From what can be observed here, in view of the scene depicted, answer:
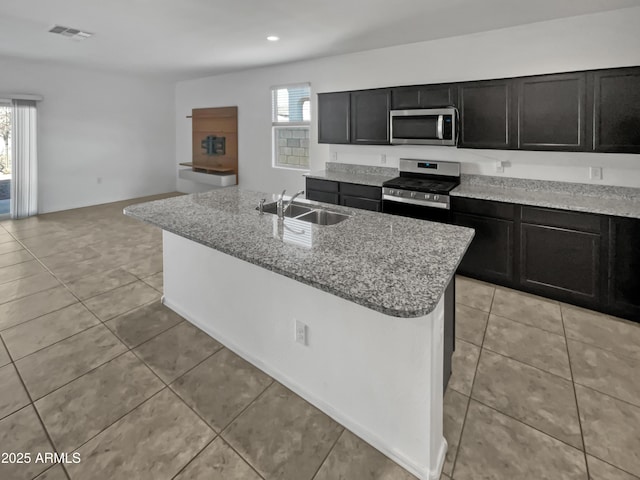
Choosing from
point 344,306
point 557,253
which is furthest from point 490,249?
point 344,306

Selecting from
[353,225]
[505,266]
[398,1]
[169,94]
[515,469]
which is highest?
[169,94]

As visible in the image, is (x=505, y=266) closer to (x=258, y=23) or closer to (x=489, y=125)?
(x=489, y=125)

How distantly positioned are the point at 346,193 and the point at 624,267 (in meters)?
2.68

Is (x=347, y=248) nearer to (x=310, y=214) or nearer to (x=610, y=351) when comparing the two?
(x=310, y=214)

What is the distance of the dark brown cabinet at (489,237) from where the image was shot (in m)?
3.19

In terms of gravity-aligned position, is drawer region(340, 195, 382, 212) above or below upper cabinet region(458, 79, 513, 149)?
below

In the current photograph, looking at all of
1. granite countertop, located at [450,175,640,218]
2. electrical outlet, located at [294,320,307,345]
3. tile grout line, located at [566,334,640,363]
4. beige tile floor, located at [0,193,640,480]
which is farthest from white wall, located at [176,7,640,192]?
electrical outlet, located at [294,320,307,345]

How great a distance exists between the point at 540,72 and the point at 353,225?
2.70m

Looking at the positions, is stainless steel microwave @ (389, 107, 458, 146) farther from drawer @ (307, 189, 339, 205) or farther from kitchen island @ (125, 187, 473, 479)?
kitchen island @ (125, 187, 473, 479)

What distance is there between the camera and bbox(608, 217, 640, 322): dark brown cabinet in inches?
103

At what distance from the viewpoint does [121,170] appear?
709 cm

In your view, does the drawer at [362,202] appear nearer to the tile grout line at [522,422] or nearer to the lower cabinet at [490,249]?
the lower cabinet at [490,249]

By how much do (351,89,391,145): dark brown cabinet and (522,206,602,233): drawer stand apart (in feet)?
5.77

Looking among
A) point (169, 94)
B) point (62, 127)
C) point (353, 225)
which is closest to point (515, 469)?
point (353, 225)
